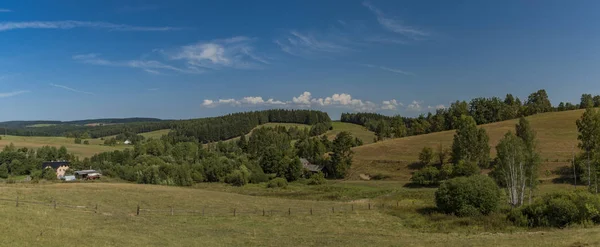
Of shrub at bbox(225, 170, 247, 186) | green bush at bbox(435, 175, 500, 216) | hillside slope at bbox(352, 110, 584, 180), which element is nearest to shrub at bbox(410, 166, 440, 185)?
hillside slope at bbox(352, 110, 584, 180)

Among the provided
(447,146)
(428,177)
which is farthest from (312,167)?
(428,177)

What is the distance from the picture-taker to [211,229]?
1399 inches

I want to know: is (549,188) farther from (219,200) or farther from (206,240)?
(206,240)

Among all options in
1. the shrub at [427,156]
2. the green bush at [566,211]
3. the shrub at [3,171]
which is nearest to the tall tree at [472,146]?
the shrub at [427,156]

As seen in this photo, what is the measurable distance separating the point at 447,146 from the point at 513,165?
6144 cm

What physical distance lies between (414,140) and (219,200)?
9317 cm

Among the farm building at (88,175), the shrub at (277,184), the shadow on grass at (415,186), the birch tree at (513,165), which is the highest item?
the birch tree at (513,165)

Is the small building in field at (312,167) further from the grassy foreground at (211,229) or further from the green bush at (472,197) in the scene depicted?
the green bush at (472,197)

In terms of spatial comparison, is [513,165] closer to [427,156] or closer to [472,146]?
[472,146]

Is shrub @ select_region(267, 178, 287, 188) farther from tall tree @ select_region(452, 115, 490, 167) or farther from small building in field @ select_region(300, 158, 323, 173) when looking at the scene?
tall tree @ select_region(452, 115, 490, 167)

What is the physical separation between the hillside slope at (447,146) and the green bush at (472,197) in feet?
159

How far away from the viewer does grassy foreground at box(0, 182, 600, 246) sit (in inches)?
1040

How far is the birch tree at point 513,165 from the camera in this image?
2040 inches

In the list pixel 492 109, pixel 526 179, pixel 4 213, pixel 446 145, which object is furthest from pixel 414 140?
pixel 4 213
